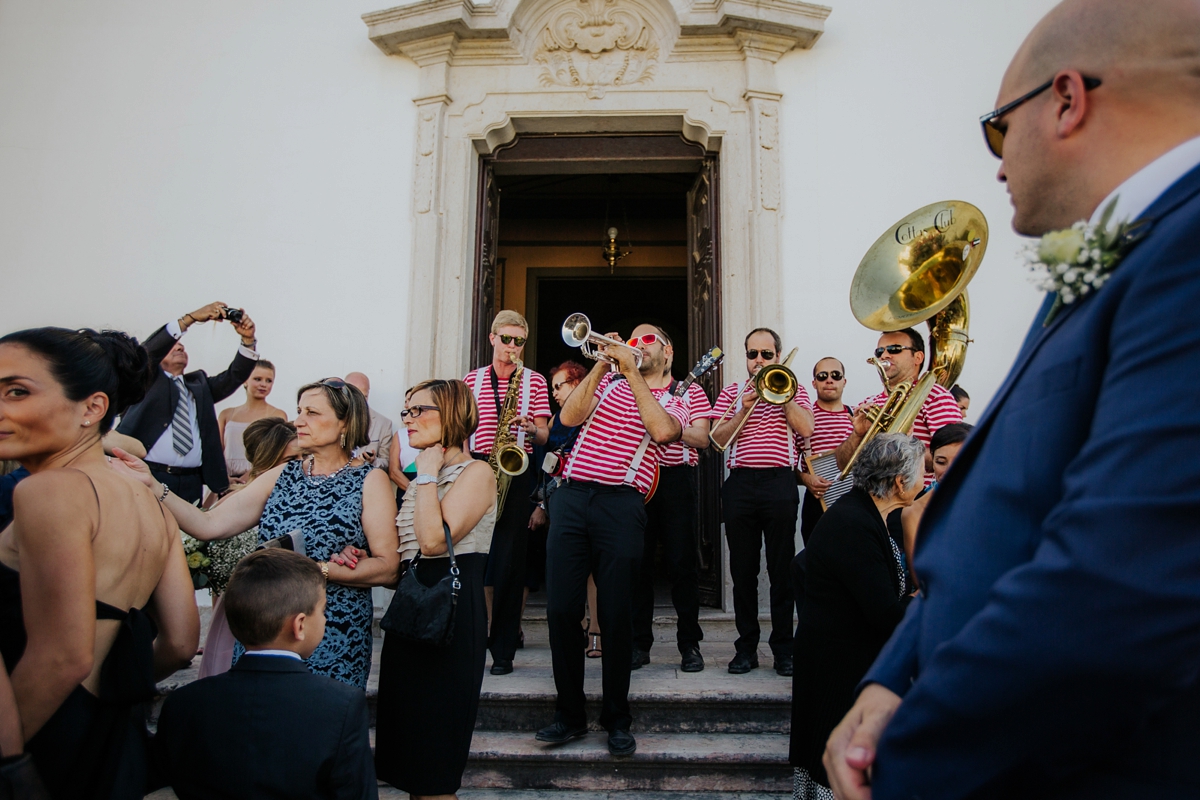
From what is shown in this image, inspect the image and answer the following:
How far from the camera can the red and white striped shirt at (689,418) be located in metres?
5.11

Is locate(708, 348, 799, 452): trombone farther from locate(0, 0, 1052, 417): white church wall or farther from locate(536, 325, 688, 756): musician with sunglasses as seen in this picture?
locate(0, 0, 1052, 417): white church wall

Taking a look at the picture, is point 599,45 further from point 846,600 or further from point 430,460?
point 846,600

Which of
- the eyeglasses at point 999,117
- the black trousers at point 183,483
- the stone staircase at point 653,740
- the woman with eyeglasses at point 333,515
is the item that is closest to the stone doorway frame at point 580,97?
the black trousers at point 183,483

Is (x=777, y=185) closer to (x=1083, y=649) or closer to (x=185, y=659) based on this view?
(x=185, y=659)

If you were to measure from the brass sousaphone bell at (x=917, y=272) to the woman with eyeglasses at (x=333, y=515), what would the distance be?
218cm

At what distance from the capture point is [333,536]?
10.6 ft

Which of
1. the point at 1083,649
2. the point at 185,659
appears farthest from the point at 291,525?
the point at 1083,649

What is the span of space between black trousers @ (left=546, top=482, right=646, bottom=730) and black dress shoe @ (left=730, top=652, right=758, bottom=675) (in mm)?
945

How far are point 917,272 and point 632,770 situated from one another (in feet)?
9.41

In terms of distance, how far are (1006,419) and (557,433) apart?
468 cm

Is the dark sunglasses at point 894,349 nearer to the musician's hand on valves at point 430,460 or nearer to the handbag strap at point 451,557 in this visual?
the musician's hand on valves at point 430,460

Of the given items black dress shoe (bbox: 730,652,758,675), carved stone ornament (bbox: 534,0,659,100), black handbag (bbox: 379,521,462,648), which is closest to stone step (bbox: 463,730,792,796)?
black dress shoe (bbox: 730,652,758,675)

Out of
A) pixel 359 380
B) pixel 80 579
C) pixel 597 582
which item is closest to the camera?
pixel 80 579

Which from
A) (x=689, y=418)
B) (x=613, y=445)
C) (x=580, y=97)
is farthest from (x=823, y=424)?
(x=580, y=97)
